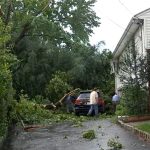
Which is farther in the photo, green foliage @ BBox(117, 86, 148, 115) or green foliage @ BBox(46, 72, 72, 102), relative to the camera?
green foliage @ BBox(46, 72, 72, 102)

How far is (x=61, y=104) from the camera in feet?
116

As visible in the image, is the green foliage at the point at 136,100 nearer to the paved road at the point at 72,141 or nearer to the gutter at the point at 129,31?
the paved road at the point at 72,141

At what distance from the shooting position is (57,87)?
123 feet

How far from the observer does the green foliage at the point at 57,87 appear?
→ 37594mm

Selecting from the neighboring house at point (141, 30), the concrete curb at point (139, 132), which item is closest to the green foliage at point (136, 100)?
the concrete curb at point (139, 132)

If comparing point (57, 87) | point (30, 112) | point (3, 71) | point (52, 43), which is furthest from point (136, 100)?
point (52, 43)

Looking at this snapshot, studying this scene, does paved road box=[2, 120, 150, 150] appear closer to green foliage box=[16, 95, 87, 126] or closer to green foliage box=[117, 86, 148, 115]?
green foliage box=[16, 95, 87, 126]

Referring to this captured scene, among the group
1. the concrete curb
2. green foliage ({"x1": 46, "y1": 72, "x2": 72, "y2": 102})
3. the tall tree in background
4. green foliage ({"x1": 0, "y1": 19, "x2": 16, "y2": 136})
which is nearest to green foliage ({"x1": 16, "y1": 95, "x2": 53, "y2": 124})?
green foliage ({"x1": 0, "y1": 19, "x2": 16, "y2": 136})

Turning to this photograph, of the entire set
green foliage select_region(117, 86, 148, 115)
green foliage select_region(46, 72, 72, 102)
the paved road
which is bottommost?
the paved road

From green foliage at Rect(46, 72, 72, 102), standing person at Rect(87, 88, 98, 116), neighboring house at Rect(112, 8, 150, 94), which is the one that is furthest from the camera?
green foliage at Rect(46, 72, 72, 102)

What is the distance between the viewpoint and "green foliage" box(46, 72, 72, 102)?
3759 cm

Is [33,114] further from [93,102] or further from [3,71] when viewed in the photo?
[3,71]

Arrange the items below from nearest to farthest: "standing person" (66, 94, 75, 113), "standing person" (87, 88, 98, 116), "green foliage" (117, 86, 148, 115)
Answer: "green foliage" (117, 86, 148, 115) < "standing person" (87, 88, 98, 116) < "standing person" (66, 94, 75, 113)

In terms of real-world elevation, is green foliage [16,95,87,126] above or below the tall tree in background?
below
